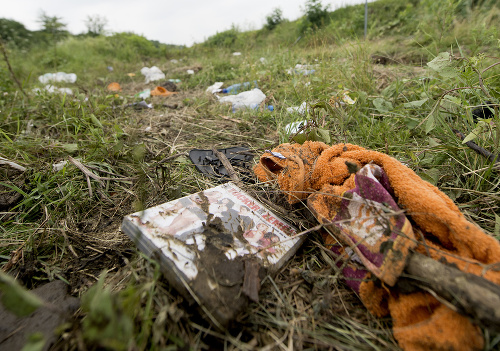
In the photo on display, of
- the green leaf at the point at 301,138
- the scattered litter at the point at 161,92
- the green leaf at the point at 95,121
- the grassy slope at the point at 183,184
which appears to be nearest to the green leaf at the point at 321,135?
the green leaf at the point at 301,138

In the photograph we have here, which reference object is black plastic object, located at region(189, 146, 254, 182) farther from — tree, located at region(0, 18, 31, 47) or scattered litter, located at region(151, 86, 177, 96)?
tree, located at region(0, 18, 31, 47)

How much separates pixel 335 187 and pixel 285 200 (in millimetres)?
278

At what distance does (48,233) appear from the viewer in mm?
1114

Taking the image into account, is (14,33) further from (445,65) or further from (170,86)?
(445,65)

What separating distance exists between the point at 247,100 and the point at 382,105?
143cm

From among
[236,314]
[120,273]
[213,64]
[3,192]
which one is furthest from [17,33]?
[236,314]

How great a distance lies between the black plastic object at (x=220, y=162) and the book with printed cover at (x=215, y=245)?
392mm

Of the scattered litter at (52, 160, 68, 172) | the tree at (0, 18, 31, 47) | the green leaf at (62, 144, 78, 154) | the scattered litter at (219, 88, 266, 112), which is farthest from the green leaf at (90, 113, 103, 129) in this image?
the tree at (0, 18, 31, 47)

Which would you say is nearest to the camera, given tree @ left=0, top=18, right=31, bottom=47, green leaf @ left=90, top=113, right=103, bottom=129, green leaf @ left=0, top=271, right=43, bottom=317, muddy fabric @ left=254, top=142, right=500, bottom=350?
green leaf @ left=0, top=271, right=43, bottom=317

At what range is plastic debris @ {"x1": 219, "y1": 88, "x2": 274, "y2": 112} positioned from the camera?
8.80 ft

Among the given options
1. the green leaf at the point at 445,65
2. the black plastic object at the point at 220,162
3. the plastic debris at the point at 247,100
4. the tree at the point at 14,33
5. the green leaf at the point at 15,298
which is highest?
the tree at the point at 14,33

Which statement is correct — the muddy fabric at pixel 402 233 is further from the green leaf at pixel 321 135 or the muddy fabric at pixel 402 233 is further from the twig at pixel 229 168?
the twig at pixel 229 168

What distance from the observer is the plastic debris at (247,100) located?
2.68 meters

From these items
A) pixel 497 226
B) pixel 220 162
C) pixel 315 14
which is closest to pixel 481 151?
pixel 497 226
